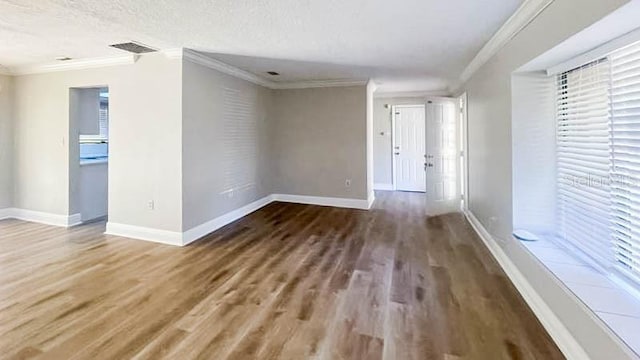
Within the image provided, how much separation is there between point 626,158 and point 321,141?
488 centimetres

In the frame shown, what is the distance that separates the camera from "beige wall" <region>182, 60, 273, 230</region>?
166 inches

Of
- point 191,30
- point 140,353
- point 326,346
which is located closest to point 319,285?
point 326,346

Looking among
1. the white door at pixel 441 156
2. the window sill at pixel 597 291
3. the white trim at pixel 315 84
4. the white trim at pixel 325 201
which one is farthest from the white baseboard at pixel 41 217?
the window sill at pixel 597 291

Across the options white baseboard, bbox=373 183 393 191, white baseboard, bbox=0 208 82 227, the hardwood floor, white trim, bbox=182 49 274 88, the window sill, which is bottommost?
the hardwood floor

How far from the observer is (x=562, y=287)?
6.90 feet

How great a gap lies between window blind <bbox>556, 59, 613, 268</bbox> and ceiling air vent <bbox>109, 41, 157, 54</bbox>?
4.29 metres

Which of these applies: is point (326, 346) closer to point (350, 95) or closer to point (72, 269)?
point (72, 269)

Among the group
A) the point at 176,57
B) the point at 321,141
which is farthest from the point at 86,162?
the point at 321,141

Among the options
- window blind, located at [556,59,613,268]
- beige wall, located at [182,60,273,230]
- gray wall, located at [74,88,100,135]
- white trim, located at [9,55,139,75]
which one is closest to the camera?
window blind, located at [556,59,613,268]

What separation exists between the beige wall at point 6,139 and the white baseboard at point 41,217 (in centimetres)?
14

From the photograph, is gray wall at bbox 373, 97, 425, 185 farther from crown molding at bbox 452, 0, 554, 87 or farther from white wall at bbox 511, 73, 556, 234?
white wall at bbox 511, 73, 556, 234

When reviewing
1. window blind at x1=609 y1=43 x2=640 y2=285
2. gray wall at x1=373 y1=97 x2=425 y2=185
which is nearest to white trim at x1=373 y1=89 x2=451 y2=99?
gray wall at x1=373 y1=97 x2=425 y2=185

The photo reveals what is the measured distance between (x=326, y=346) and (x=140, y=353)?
1120 millimetres

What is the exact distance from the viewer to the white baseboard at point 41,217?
5.00 m
